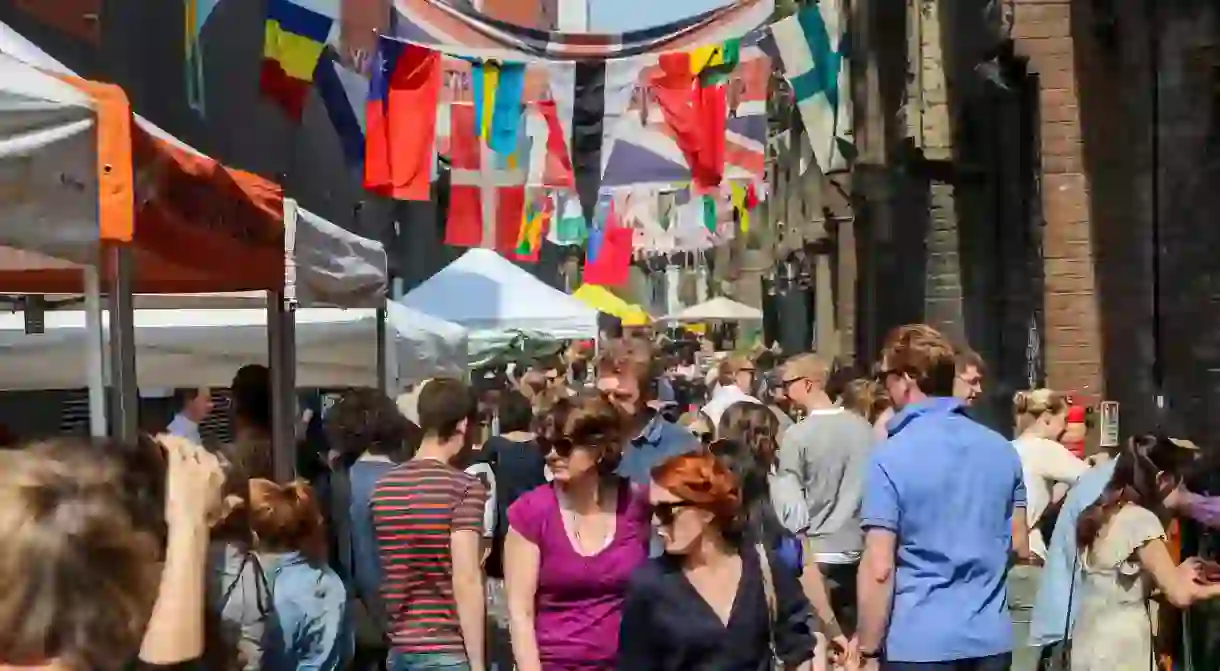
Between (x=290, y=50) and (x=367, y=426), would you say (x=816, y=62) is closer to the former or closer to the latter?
(x=290, y=50)

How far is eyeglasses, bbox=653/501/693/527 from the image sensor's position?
15.4ft

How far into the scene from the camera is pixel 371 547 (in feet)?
22.9

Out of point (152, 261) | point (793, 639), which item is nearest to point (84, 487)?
point (793, 639)

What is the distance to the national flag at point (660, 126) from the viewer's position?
16.6 meters

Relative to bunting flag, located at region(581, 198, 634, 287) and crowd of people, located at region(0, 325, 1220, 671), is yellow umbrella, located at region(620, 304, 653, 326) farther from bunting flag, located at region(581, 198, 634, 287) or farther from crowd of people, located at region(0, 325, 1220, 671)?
crowd of people, located at region(0, 325, 1220, 671)

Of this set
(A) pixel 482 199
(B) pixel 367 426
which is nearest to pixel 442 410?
(B) pixel 367 426

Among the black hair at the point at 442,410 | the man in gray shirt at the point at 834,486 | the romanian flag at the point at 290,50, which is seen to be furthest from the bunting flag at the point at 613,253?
the black hair at the point at 442,410

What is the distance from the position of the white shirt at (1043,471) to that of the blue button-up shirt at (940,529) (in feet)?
→ 10.7

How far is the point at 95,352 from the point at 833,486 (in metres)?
4.73

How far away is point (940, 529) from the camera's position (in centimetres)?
576

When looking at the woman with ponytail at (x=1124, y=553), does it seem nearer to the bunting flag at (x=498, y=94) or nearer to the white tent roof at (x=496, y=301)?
the bunting flag at (x=498, y=94)

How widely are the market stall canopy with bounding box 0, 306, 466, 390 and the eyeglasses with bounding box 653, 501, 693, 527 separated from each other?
5.81 m

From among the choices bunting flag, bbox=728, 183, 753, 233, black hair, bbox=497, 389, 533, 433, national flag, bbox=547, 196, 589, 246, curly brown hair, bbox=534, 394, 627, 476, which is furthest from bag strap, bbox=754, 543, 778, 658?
national flag, bbox=547, 196, 589, 246

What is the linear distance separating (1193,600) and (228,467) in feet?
10.8
